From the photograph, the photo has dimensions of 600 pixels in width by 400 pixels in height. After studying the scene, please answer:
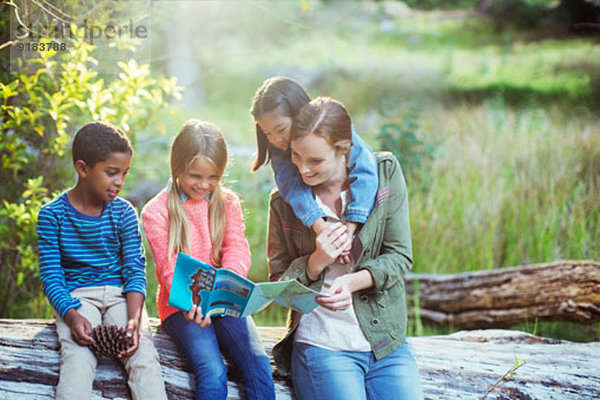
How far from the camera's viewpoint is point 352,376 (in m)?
2.39

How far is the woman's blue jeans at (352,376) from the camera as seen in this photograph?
237 cm

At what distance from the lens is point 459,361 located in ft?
9.58

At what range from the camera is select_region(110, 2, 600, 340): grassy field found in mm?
4566

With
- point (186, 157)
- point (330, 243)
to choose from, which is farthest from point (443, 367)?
point (186, 157)

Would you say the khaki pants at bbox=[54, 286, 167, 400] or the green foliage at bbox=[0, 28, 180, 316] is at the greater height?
the green foliage at bbox=[0, 28, 180, 316]

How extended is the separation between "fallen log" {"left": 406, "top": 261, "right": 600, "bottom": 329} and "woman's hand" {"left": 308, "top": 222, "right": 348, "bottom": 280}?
2.14 m

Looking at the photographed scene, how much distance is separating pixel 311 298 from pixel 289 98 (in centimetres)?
86

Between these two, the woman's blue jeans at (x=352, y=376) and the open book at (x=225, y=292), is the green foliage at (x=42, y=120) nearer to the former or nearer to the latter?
the open book at (x=225, y=292)

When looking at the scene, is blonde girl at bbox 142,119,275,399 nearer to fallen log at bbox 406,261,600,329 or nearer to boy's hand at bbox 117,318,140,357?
boy's hand at bbox 117,318,140,357

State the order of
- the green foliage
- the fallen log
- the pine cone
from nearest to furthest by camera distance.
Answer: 1. the pine cone
2. the green foliage
3. the fallen log

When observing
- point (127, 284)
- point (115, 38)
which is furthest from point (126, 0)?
point (127, 284)

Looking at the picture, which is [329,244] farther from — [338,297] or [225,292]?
[225,292]

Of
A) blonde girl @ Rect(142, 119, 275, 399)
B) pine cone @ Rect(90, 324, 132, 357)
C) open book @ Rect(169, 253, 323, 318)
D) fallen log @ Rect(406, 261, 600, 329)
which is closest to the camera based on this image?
open book @ Rect(169, 253, 323, 318)

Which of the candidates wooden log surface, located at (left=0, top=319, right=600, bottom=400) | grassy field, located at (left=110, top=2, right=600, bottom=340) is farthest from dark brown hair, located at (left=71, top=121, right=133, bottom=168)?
grassy field, located at (left=110, top=2, right=600, bottom=340)
